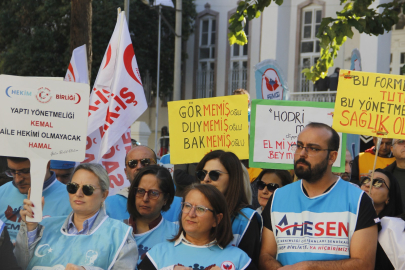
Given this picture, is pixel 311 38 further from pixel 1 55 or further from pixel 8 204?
pixel 8 204

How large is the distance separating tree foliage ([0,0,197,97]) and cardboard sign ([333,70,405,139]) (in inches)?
805

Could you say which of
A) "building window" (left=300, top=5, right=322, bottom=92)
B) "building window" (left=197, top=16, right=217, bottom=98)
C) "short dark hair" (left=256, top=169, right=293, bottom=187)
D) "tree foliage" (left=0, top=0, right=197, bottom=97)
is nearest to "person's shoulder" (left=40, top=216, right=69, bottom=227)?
"short dark hair" (left=256, top=169, right=293, bottom=187)

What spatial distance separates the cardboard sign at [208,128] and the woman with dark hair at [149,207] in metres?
1.29

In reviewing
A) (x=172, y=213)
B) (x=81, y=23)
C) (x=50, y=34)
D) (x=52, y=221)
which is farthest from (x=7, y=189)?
(x=50, y=34)

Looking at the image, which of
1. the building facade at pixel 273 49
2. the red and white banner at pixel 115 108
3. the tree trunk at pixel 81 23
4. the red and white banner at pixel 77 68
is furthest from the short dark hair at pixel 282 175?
the building facade at pixel 273 49

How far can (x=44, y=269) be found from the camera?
3.62 meters

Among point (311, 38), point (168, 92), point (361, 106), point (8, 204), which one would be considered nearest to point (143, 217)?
point (8, 204)

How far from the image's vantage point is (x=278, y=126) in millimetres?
5285

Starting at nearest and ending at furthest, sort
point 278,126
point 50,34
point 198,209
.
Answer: point 198,209 → point 278,126 → point 50,34

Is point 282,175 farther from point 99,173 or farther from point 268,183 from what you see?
point 99,173

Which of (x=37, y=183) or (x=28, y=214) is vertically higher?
(x=37, y=183)

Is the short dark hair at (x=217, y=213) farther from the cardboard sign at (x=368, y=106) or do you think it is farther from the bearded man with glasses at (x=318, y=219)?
the cardboard sign at (x=368, y=106)

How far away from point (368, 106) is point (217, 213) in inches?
67.2

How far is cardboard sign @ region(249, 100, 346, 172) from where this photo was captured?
5.15 meters
